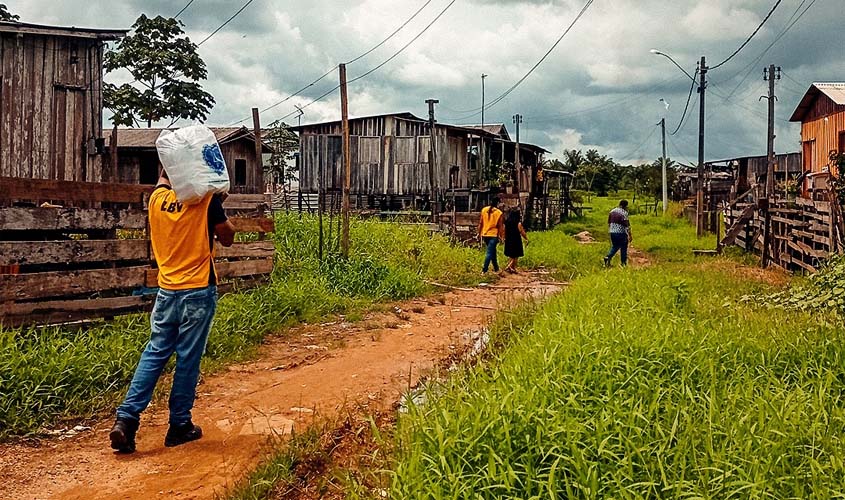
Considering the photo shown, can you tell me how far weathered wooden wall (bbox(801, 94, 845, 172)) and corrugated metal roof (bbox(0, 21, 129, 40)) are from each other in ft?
72.9

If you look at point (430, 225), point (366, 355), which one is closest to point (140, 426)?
point (366, 355)

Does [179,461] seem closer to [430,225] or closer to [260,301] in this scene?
[260,301]

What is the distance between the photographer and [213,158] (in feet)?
15.0

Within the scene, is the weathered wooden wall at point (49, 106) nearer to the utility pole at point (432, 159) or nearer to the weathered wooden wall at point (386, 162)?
the utility pole at point (432, 159)

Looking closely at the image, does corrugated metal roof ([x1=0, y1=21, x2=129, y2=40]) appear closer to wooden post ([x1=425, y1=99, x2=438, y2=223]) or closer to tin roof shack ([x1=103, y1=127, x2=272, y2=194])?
wooden post ([x1=425, y1=99, x2=438, y2=223])

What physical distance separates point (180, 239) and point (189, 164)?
0.49 m

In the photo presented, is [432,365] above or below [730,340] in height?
below

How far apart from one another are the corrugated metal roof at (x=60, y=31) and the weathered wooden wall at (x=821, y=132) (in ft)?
72.9

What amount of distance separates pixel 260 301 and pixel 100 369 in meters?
2.81

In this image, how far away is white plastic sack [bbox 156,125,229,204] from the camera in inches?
175

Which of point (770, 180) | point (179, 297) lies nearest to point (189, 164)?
point (179, 297)

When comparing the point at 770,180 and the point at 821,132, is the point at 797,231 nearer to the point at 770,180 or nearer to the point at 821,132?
the point at 770,180

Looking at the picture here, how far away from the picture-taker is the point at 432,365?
6.86 meters

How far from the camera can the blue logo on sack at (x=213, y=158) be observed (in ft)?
14.8
